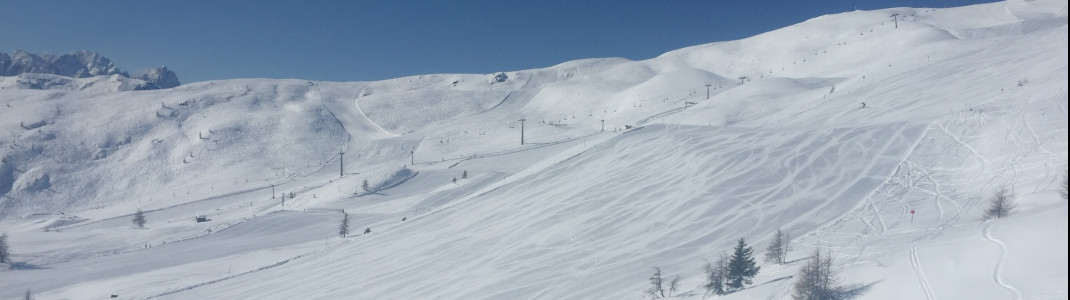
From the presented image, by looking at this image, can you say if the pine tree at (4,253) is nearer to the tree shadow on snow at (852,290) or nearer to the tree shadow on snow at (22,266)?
the tree shadow on snow at (22,266)

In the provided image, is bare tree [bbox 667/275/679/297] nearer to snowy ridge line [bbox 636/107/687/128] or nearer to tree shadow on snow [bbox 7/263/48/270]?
tree shadow on snow [bbox 7/263/48/270]

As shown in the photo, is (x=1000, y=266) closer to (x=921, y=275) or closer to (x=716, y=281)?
(x=921, y=275)

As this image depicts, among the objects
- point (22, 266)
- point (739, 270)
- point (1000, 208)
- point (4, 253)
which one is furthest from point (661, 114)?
point (4, 253)

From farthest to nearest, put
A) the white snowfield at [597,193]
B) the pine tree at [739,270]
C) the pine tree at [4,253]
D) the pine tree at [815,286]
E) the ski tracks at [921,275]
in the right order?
the pine tree at [4,253] → the white snowfield at [597,193] → the pine tree at [739,270] → the pine tree at [815,286] → the ski tracks at [921,275]

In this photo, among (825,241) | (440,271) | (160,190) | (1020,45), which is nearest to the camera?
(825,241)

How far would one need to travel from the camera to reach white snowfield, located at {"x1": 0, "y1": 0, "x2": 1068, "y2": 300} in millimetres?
17688

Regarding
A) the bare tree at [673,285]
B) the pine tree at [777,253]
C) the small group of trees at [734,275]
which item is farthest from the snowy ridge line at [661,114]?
the small group of trees at [734,275]

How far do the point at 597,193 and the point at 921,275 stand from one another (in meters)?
17.6

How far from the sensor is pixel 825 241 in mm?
18453

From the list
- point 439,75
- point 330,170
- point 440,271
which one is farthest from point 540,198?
point 439,75

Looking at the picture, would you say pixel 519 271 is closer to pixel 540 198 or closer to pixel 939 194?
pixel 540 198

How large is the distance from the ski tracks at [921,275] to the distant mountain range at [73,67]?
130566 mm

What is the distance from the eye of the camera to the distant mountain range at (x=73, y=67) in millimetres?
127500

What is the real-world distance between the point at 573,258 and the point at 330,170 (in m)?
41.0
